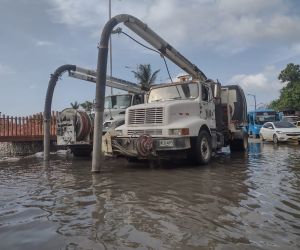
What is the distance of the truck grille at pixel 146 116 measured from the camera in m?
10.7

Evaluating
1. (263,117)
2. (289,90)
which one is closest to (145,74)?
(263,117)

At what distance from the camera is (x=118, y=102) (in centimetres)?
1554

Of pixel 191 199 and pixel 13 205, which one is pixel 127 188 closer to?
pixel 191 199

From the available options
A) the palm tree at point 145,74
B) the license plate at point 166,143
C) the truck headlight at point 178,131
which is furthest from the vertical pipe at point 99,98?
the palm tree at point 145,74

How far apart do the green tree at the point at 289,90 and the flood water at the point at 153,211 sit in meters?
51.9

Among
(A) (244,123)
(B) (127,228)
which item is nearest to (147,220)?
(B) (127,228)

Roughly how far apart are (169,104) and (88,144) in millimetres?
4990

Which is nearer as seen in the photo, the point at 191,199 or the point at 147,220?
the point at 147,220

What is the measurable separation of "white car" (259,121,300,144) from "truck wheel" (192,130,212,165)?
10723 mm

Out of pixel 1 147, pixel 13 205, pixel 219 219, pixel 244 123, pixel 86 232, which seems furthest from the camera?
pixel 1 147

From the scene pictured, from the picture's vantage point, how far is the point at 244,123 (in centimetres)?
1712

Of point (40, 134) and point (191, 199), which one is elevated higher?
point (40, 134)

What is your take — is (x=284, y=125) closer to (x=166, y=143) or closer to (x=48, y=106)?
(x=48, y=106)

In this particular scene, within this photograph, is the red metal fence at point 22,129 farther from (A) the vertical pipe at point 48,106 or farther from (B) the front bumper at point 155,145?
(B) the front bumper at point 155,145
